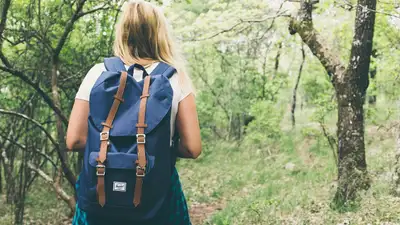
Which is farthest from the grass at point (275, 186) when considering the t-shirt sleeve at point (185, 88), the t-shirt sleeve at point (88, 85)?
the t-shirt sleeve at point (88, 85)

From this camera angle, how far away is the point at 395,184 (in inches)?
209

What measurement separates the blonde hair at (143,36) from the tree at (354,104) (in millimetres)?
3813

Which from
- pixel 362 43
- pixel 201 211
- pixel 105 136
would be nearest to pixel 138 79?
pixel 105 136

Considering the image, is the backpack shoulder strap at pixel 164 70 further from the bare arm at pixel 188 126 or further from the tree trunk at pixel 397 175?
the tree trunk at pixel 397 175

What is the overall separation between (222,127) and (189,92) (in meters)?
16.3

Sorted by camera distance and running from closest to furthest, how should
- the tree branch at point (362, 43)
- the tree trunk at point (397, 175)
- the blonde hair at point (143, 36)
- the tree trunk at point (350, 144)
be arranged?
the blonde hair at point (143, 36)
the tree trunk at point (397, 175)
the tree branch at point (362, 43)
the tree trunk at point (350, 144)

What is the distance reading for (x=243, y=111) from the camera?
1595cm

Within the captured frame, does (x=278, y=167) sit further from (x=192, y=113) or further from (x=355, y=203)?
(x=192, y=113)

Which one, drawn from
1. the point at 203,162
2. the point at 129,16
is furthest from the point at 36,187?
the point at 129,16

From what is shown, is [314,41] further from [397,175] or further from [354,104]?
[397,175]

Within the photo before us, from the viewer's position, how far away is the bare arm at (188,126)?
2062 mm

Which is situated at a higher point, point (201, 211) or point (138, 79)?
point (138, 79)

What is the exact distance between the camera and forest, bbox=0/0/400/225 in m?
5.42

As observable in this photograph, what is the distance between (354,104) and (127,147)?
4.35m
